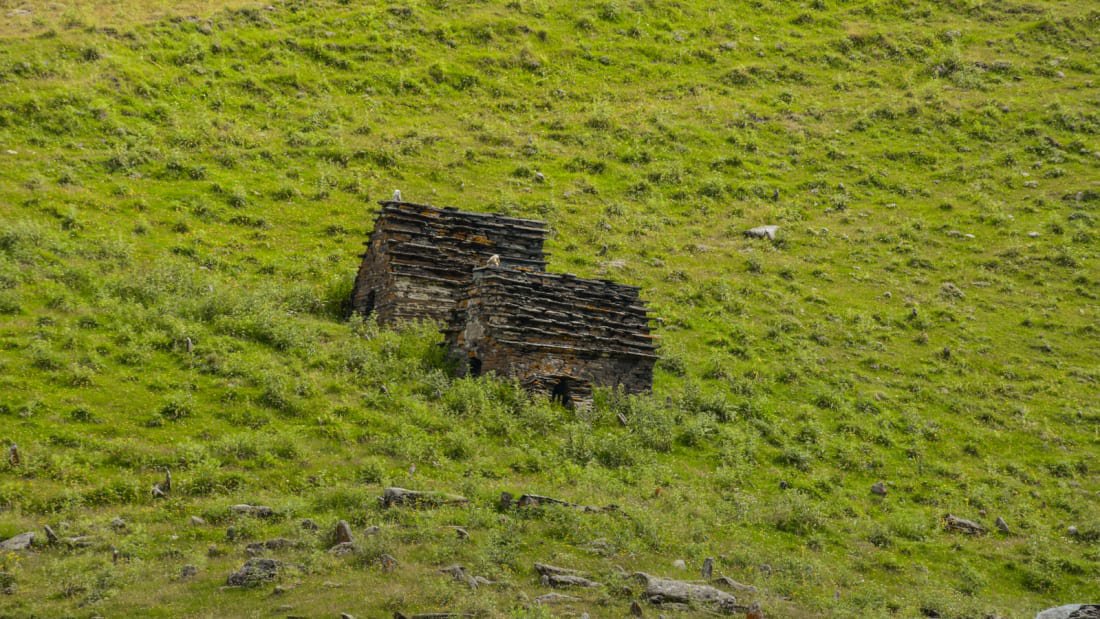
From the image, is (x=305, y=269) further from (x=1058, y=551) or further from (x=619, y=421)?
(x=1058, y=551)

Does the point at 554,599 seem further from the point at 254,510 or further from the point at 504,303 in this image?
the point at 504,303

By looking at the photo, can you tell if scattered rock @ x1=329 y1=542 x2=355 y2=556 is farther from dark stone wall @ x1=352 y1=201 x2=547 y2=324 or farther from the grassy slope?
dark stone wall @ x1=352 y1=201 x2=547 y2=324

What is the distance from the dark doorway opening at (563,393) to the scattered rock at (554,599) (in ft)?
38.2

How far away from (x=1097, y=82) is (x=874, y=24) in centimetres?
1541

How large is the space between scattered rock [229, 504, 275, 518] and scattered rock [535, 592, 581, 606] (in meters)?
5.84

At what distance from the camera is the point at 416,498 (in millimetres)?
17219

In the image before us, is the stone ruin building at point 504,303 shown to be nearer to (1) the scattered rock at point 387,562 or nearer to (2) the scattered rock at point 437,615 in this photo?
(1) the scattered rock at point 387,562

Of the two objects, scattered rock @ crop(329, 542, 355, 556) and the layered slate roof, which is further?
the layered slate roof

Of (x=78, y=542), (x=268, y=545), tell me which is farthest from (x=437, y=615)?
(x=78, y=542)

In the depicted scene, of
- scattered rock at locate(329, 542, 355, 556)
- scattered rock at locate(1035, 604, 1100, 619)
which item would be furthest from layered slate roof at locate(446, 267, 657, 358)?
scattered rock at locate(1035, 604, 1100, 619)

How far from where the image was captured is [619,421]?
2536 centimetres

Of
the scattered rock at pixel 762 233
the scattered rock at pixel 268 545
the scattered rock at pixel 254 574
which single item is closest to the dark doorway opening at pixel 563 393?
the scattered rock at pixel 268 545

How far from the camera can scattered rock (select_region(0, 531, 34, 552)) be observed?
554 inches

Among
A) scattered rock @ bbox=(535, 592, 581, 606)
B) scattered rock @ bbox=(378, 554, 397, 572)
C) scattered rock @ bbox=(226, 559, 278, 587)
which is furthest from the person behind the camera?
scattered rock @ bbox=(378, 554, 397, 572)
